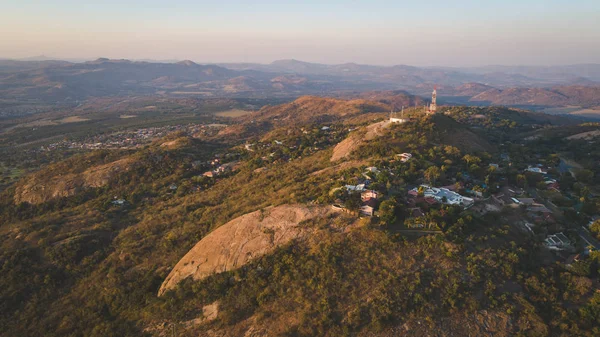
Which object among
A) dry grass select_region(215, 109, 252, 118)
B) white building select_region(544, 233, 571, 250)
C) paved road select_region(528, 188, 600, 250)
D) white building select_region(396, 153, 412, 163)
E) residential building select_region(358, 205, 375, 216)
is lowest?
dry grass select_region(215, 109, 252, 118)

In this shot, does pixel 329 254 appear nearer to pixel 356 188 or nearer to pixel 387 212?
pixel 387 212

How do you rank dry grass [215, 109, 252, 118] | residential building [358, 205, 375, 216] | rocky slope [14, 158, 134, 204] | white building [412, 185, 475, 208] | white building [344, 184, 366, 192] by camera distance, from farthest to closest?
dry grass [215, 109, 252, 118] → rocky slope [14, 158, 134, 204] → white building [344, 184, 366, 192] → white building [412, 185, 475, 208] → residential building [358, 205, 375, 216]

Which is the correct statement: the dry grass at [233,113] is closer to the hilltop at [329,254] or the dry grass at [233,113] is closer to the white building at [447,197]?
the hilltop at [329,254]

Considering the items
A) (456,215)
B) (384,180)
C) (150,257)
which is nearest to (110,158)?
(150,257)

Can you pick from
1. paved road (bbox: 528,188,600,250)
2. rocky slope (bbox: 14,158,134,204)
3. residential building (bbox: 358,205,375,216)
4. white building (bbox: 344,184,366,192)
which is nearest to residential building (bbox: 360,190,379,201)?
white building (bbox: 344,184,366,192)

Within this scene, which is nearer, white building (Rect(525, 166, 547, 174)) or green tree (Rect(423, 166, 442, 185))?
green tree (Rect(423, 166, 442, 185))

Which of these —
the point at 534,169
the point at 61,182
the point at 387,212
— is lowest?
the point at 61,182

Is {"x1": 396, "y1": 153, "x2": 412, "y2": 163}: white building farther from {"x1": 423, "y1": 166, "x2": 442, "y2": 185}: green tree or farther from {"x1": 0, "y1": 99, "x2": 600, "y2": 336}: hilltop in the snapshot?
{"x1": 423, "y1": 166, "x2": 442, "y2": 185}: green tree

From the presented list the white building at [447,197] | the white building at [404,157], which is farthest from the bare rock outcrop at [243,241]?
the white building at [404,157]

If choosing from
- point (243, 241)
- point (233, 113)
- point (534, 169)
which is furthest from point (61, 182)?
point (233, 113)
